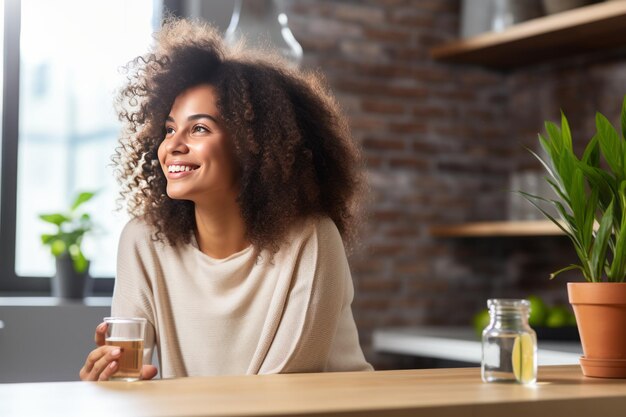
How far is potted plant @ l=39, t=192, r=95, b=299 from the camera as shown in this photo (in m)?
3.46

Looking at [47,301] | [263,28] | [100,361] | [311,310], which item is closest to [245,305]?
[311,310]

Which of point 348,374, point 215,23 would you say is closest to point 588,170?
point 348,374

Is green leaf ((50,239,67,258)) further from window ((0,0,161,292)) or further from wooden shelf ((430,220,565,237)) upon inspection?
wooden shelf ((430,220,565,237))

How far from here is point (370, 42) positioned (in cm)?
410

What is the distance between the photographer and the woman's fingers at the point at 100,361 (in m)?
1.50

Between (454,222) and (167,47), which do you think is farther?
(454,222)

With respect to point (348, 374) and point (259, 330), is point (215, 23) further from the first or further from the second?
point (348, 374)

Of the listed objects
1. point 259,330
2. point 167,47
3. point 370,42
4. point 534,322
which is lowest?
point 534,322

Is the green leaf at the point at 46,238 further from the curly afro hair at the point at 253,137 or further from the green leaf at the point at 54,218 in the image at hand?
the curly afro hair at the point at 253,137

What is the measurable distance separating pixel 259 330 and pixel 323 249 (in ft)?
0.72

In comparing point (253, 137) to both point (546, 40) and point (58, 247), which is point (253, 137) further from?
point (546, 40)

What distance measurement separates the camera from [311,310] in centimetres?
195

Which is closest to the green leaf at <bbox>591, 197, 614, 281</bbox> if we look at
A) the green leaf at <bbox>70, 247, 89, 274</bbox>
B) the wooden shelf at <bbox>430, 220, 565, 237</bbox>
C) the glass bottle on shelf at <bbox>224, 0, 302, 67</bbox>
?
the glass bottle on shelf at <bbox>224, 0, 302, 67</bbox>

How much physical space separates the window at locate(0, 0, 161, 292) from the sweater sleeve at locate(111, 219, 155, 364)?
152 centimetres
